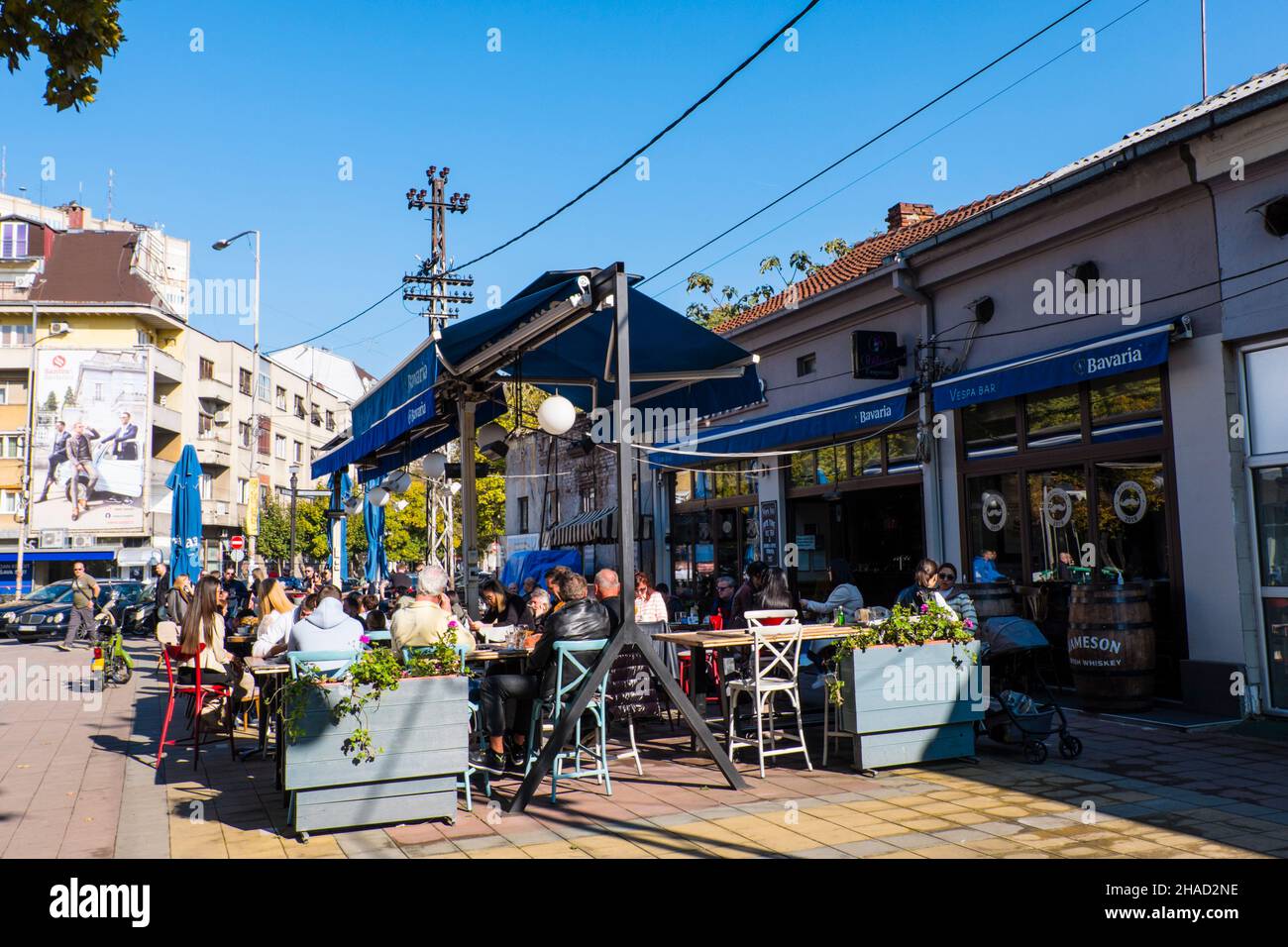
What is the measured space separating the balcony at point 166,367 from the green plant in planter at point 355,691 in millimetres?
41038

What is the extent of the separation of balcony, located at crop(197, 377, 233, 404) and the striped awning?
2908cm

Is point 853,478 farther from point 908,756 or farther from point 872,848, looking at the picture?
point 872,848

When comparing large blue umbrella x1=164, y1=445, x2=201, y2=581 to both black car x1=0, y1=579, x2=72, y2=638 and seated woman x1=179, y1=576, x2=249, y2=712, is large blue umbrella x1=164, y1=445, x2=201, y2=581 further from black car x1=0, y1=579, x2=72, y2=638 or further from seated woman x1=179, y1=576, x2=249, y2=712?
black car x1=0, y1=579, x2=72, y2=638

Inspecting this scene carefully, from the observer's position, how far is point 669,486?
18875 millimetres

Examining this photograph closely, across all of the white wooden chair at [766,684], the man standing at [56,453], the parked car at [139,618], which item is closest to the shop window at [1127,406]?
the white wooden chair at [766,684]

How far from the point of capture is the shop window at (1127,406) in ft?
29.9

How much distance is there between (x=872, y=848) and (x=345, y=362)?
7206 cm

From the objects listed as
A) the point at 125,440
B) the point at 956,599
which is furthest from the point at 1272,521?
the point at 125,440

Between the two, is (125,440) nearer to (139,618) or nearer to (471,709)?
(139,618)

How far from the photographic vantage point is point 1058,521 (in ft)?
33.4

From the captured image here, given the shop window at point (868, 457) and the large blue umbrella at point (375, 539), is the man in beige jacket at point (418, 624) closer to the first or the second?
the shop window at point (868, 457)

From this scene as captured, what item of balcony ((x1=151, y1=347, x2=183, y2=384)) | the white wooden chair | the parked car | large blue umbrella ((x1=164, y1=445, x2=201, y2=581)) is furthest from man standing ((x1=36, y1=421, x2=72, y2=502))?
the white wooden chair

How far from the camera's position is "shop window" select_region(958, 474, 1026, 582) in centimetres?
1069

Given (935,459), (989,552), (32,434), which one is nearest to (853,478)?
(935,459)
